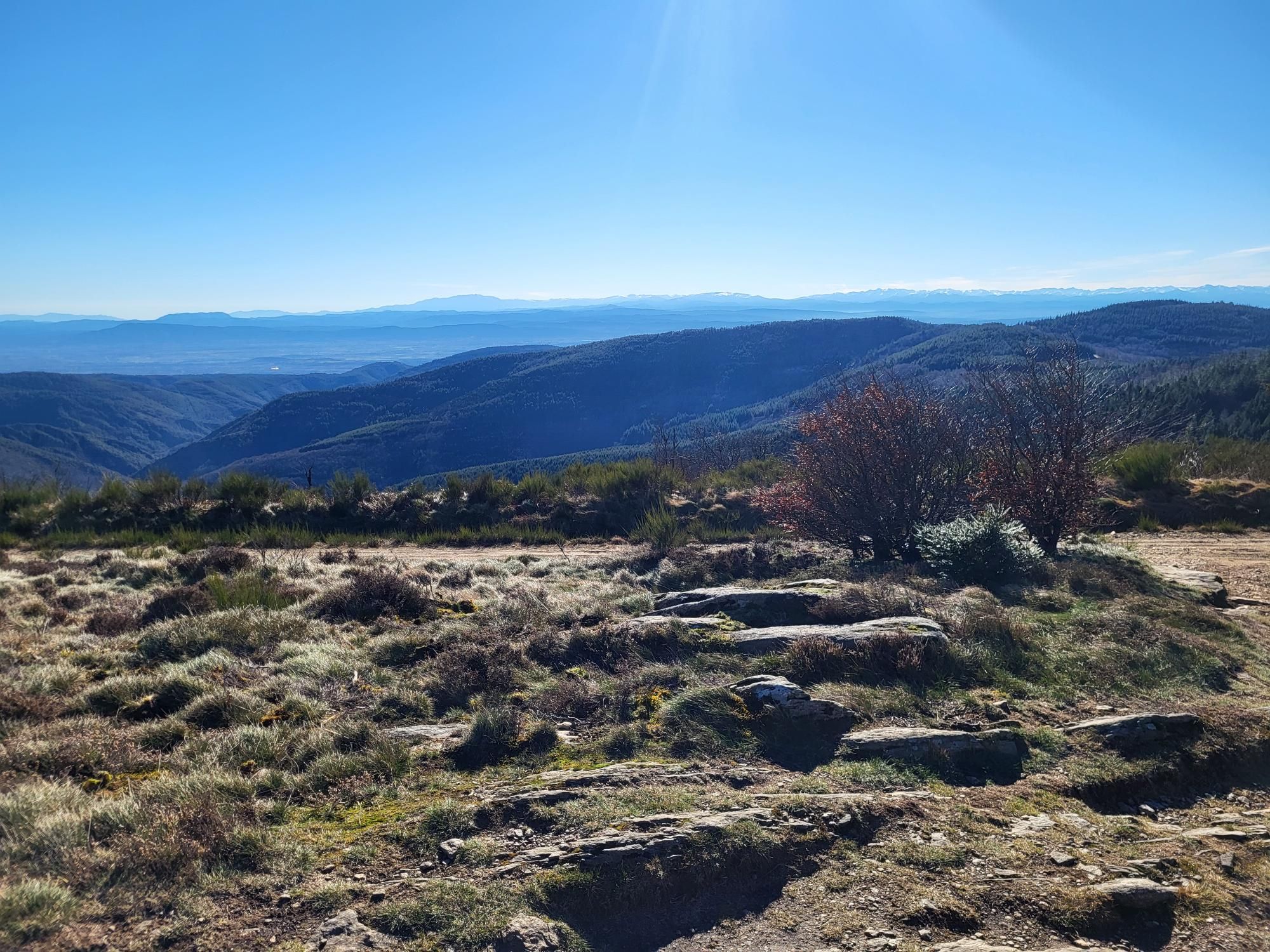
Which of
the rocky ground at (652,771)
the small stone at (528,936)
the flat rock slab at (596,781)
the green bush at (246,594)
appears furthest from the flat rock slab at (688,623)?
the green bush at (246,594)

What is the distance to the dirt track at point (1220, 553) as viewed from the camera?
30.3 feet

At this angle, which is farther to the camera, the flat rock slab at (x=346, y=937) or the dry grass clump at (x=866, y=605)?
the dry grass clump at (x=866, y=605)

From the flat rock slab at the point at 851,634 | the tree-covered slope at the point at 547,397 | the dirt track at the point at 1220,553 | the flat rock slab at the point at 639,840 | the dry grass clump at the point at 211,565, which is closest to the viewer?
the flat rock slab at the point at 639,840

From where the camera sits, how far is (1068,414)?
410 inches

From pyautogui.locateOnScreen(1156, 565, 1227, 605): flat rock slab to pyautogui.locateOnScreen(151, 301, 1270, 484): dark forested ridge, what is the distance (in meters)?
80.5

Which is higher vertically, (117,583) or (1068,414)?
(1068,414)

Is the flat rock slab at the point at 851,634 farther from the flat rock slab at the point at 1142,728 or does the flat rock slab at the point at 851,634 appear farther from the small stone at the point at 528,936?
the small stone at the point at 528,936

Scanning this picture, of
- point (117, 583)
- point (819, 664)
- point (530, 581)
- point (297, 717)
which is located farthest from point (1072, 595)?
point (117, 583)

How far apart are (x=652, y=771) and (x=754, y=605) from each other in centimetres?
320

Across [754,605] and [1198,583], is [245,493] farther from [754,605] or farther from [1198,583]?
[1198,583]

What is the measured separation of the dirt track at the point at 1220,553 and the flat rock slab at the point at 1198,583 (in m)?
0.35

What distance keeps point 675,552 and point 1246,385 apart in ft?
140

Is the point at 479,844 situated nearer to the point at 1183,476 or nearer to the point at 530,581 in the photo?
the point at 530,581

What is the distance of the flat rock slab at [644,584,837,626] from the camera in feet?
23.4
